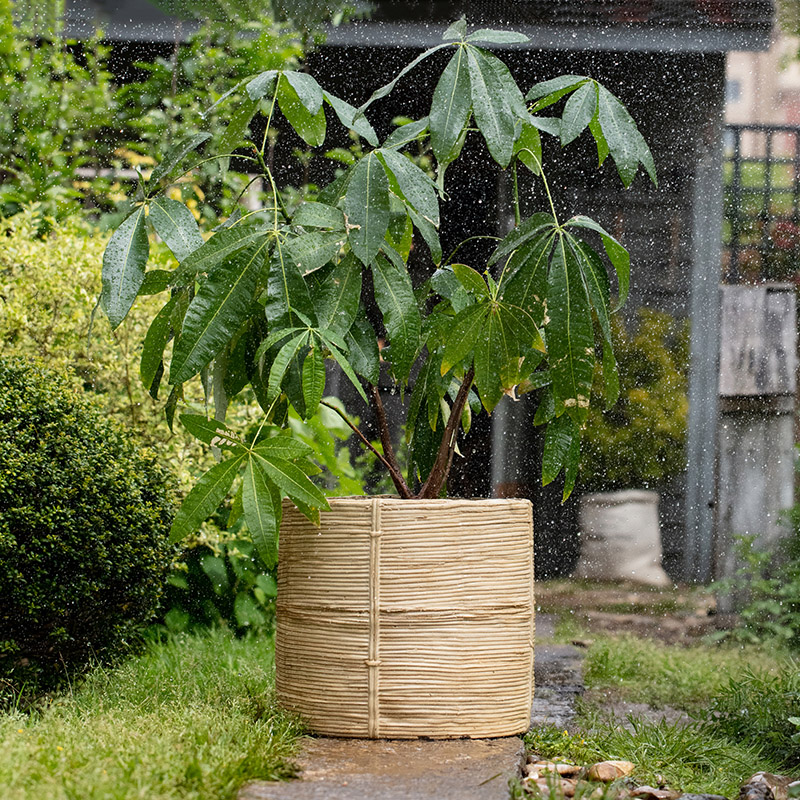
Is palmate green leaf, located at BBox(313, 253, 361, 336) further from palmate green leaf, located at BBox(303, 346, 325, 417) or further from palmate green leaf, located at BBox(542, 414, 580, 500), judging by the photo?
palmate green leaf, located at BBox(542, 414, 580, 500)

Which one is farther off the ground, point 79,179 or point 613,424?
point 79,179

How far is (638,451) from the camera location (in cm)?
310

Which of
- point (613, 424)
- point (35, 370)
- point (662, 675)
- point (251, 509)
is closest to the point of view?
point (251, 509)

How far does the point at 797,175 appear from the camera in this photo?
311cm

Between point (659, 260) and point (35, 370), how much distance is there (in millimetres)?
1943

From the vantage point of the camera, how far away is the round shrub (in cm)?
204

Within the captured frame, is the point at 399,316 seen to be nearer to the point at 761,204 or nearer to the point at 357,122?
the point at 357,122

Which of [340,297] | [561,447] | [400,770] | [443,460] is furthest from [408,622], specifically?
[340,297]

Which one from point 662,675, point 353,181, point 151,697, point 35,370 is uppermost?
point 353,181

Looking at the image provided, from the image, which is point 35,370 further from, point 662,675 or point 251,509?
point 662,675

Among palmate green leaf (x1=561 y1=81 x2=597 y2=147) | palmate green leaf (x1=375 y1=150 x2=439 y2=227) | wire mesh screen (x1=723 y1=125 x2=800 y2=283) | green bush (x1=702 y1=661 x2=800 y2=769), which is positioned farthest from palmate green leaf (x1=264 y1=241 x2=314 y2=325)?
wire mesh screen (x1=723 y1=125 x2=800 y2=283)

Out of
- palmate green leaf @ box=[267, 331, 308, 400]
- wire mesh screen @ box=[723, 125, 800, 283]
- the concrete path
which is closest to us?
the concrete path

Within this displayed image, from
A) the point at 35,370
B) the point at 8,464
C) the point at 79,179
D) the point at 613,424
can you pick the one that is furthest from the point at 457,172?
the point at 8,464

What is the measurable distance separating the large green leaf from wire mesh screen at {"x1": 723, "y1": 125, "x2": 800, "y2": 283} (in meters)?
1.67
